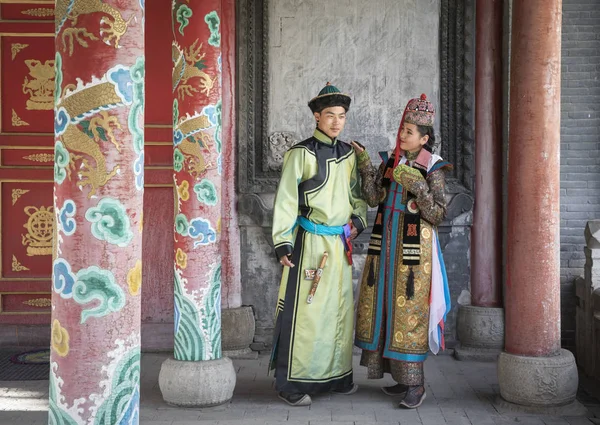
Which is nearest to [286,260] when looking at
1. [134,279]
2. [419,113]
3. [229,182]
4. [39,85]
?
[419,113]

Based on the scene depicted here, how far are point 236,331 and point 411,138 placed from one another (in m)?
2.53

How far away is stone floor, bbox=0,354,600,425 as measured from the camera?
16.5 feet

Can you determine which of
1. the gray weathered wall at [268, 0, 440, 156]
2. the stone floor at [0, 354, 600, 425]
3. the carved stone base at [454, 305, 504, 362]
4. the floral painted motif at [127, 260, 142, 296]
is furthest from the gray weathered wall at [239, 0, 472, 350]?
the floral painted motif at [127, 260, 142, 296]

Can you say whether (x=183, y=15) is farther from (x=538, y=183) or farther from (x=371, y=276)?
(x=538, y=183)

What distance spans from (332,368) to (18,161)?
3.67 meters

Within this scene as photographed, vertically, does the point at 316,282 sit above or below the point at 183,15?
below

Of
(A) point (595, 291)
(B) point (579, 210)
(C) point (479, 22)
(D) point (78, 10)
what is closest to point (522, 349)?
(A) point (595, 291)

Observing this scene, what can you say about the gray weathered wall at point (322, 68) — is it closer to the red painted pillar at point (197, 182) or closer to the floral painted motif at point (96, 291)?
the red painted pillar at point (197, 182)

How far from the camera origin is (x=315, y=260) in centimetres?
541

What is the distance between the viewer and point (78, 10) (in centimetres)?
296

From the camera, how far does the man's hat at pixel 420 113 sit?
5.34m

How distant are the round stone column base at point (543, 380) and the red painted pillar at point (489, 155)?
182 cm

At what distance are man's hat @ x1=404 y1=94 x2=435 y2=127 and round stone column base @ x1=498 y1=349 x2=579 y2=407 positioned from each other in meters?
1.67

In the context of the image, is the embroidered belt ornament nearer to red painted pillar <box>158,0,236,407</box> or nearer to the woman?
the woman
